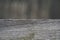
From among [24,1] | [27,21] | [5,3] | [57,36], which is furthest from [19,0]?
[57,36]

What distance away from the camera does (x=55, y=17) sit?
5.10ft

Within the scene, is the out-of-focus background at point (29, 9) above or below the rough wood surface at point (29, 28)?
above

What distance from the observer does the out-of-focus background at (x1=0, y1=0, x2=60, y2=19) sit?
153 cm

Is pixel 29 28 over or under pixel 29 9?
under

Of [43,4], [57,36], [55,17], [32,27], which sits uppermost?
[43,4]

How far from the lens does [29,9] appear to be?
5.05 ft

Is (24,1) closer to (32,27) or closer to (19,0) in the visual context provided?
(19,0)

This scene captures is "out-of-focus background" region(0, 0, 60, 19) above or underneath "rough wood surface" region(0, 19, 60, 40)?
above

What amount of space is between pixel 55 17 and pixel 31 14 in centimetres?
32

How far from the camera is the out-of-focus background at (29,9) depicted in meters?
1.53

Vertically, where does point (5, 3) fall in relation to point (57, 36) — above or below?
above

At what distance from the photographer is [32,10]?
5.05 ft

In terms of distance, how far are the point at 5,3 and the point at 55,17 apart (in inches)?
26.5

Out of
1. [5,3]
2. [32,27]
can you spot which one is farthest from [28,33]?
[5,3]
